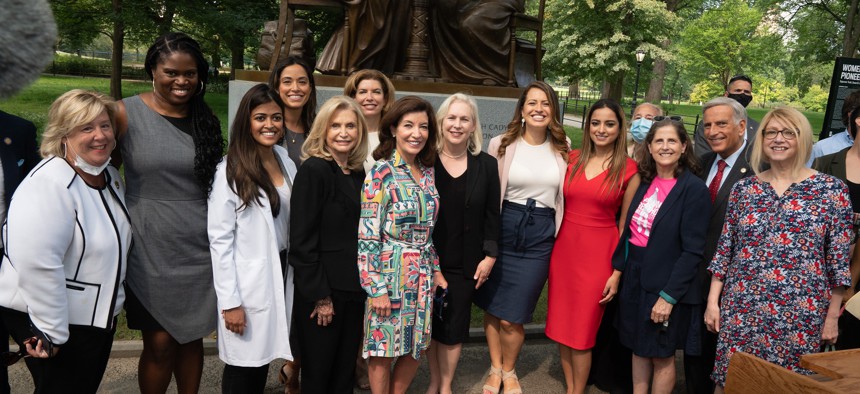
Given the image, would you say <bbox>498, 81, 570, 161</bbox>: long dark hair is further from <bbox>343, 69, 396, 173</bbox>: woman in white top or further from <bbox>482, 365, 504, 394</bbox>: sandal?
<bbox>482, 365, 504, 394</bbox>: sandal

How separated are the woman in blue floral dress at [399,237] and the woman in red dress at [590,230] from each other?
0.89 meters

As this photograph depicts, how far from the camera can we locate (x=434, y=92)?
5.90 metres

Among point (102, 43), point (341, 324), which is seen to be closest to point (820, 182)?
point (341, 324)

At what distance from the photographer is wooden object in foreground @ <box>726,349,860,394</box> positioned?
4.59 feet

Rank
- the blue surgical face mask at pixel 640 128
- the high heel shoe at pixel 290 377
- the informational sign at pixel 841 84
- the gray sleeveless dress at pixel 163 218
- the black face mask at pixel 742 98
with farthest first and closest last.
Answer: the informational sign at pixel 841 84 → the black face mask at pixel 742 98 → the blue surgical face mask at pixel 640 128 → the high heel shoe at pixel 290 377 → the gray sleeveless dress at pixel 163 218

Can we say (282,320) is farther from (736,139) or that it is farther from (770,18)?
(770,18)

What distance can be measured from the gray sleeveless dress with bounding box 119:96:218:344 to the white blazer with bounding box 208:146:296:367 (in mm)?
116

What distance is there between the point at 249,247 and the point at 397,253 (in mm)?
705

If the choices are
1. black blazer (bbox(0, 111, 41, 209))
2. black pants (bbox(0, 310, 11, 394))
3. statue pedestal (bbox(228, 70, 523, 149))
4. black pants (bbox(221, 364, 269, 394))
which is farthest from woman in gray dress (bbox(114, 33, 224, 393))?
statue pedestal (bbox(228, 70, 523, 149))

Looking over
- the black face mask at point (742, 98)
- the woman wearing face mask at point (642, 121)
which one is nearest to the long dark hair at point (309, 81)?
the woman wearing face mask at point (642, 121)

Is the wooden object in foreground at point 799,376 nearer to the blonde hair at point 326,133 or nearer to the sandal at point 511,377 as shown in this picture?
the blonde hair at point 326,133

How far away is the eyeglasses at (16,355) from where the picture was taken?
2330mm

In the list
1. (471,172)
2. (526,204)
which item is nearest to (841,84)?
(526,204)

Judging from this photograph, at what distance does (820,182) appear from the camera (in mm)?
2877
